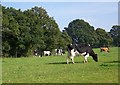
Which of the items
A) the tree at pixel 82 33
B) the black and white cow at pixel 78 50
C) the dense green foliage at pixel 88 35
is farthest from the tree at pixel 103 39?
the black and white cow at pixel 78 50

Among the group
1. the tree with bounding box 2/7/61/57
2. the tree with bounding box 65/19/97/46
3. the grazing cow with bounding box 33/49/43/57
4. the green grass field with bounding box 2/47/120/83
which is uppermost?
the tree with bounding box 65/19/97/46

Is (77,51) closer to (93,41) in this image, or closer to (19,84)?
(19,84)

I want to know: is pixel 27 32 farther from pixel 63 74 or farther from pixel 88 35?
pixel 88 35

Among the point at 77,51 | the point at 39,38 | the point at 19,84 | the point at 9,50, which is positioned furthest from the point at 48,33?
the point at 19,84

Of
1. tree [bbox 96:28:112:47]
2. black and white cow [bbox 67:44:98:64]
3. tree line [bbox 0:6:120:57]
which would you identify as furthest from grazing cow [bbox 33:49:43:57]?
tree [bbox 96:28:112:47]

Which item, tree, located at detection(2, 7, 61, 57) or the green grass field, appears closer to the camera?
the green grass field

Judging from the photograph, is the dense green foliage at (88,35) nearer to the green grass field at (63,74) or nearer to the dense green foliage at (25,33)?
the dense green foliage at (25,33)

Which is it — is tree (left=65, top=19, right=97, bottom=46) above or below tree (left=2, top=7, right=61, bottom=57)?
above

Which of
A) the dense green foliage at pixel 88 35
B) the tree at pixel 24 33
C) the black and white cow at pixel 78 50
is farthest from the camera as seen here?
the dense green foliage at pixel 88 35

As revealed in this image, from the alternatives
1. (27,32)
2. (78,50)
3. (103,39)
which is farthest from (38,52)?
(103,39)

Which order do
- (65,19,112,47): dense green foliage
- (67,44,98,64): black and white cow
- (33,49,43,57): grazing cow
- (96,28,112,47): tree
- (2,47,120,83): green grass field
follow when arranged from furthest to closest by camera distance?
(96,28,112,47): tree, (65,19,112,47): dense green foliage, (33,49,43,57): grazing cow, (67,44,98,64): black and white cow, (2,47,120,83): green grass field

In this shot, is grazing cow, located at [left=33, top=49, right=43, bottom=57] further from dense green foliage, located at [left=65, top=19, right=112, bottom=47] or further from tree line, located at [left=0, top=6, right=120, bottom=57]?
dense green foliage, located at [left=65, top=19, right=112, bottom=47]

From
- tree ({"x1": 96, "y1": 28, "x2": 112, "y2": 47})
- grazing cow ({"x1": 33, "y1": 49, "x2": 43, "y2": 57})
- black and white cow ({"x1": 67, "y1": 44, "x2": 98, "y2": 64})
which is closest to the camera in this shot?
black and white cow ({"x1": 67, "y1": 44, "x2": 98, "y2": 64})

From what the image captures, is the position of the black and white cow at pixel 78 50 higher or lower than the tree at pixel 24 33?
lower
